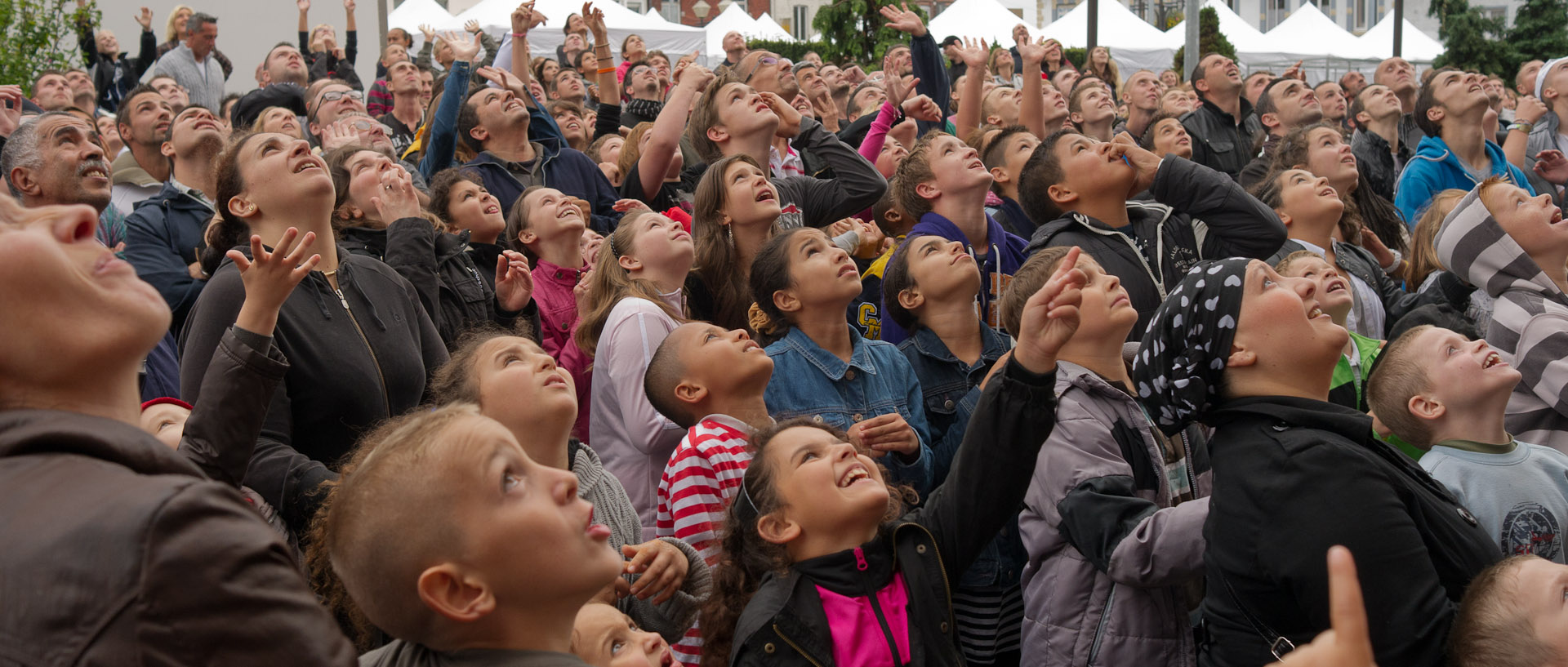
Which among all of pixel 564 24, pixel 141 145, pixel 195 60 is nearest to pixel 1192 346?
pixel 141 145

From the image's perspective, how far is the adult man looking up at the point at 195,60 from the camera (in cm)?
968

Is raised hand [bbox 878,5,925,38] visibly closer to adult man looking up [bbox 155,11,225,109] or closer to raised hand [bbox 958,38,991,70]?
raised hand [bbox 958,38,991,70]

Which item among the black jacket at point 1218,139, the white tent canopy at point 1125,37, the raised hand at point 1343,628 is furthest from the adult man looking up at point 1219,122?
the white tent canopy at point 1125,37

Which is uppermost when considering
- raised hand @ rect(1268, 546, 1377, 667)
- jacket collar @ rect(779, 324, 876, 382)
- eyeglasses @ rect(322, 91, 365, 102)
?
eyeglasses @ rect(322, 91, 365, 102)

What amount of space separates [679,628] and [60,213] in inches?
65.1

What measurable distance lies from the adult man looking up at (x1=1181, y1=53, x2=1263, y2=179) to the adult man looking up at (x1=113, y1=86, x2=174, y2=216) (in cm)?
624

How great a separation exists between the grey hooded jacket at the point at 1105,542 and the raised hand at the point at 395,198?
8.14ft

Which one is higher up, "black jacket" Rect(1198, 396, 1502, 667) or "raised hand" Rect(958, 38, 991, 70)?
"raised hand" Rect(958, 38, 991, 70)

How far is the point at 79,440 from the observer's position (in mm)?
1367

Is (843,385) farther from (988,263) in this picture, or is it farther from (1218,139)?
(1218,139)

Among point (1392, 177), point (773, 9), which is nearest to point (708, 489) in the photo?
point (1392, 177)

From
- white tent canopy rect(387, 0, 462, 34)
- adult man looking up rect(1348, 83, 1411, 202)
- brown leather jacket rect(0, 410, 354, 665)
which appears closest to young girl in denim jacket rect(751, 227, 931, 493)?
brown leather jacket rect(0, 410, 354, 665)

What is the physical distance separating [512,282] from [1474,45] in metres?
31.7

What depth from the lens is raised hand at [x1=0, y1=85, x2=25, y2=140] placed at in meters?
6.24
